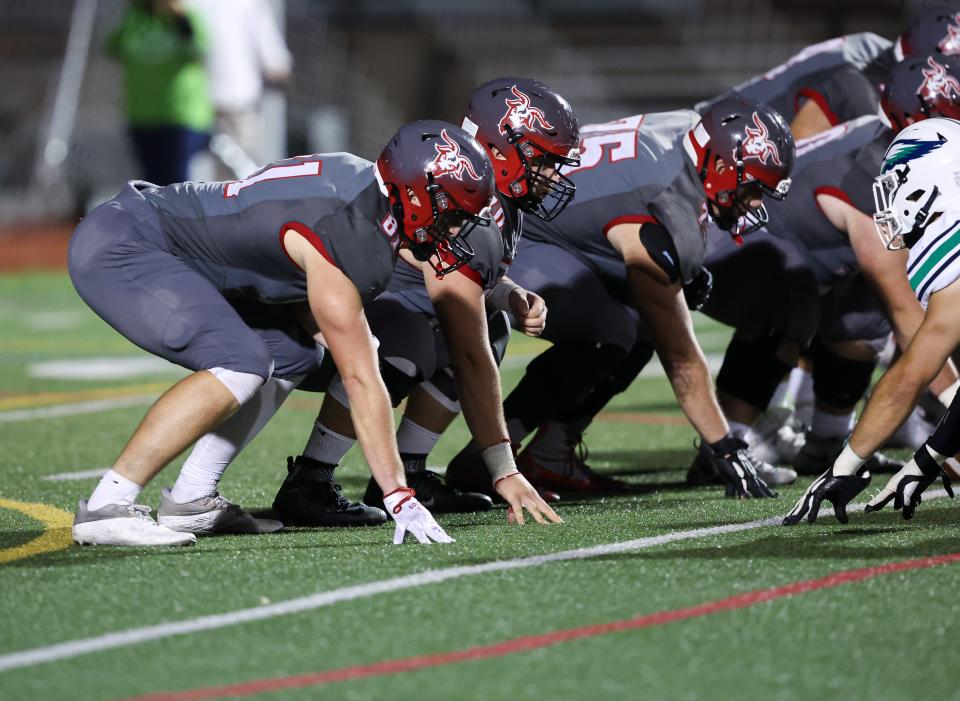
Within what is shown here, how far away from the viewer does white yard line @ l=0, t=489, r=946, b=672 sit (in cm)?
305

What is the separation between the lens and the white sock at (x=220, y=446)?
4445mm

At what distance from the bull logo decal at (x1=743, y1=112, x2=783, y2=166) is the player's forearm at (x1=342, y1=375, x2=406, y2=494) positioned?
58.5 inches

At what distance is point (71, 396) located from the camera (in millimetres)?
7836

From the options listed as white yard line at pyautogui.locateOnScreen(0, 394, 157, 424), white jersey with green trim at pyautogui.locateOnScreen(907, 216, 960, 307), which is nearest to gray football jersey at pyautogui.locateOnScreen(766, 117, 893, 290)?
white jersey with green trim at pyautogui.locateOnScreen(907, 216, 960, 307)

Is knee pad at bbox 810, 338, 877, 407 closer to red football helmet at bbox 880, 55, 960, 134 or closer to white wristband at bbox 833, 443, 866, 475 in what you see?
red football helmet at bbox 880, 55, 960, 134

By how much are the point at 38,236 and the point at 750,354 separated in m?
13.5

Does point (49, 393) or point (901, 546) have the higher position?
point (901, 546)

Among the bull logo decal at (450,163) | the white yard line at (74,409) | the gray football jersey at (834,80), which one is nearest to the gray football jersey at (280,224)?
the bull logo decal at (450,163)

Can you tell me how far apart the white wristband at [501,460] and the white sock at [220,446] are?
629 millimetres

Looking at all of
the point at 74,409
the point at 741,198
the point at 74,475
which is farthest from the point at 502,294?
the point at 74,409

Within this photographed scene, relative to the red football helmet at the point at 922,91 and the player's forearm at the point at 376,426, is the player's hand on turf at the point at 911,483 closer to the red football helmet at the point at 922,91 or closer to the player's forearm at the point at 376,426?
the player's forearm at the point at 376,426

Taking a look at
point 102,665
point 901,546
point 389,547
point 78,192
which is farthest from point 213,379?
point 78,192

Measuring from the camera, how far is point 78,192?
1642 cm

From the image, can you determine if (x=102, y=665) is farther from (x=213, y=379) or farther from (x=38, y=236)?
(x=38, y=236)
